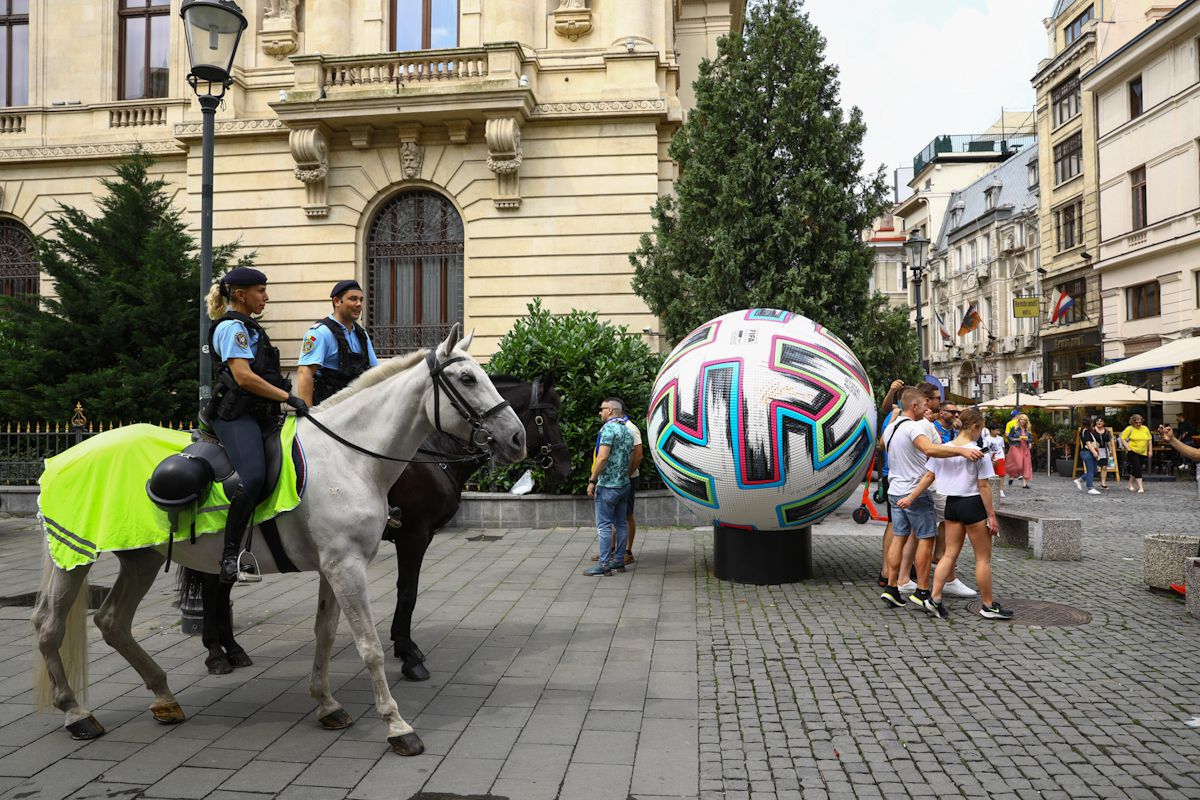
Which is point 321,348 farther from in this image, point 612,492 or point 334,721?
point 612,492

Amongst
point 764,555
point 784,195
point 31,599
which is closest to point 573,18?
point 784,195

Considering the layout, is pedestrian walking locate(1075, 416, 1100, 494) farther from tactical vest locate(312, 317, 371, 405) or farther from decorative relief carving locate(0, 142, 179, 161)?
decorative relief carving locate(0, 142, 179, 161)

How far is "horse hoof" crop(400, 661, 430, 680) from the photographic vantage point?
228 inches

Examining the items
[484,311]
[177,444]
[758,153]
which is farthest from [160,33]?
[177,444]

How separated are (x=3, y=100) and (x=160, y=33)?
4664 millimetres

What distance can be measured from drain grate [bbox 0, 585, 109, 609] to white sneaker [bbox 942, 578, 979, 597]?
27.2ft

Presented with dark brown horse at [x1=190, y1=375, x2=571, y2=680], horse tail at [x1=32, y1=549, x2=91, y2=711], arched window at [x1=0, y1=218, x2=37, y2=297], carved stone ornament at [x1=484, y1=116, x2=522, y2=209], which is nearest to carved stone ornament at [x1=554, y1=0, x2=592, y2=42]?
carved stone ornament at [x1=484, y1=116, x2=522, y2=209]

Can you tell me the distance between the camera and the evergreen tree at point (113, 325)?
15.6m

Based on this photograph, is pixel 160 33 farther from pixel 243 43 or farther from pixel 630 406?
pixel 630 406

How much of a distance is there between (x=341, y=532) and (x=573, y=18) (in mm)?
17481

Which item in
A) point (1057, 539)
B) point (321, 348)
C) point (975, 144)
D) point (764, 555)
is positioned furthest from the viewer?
point (975, 144)

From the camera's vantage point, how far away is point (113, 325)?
16188mm

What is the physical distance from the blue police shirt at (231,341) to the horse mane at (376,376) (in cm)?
54

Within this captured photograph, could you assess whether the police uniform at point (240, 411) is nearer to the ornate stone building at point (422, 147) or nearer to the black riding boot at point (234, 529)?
the black riding boot at point (234, 529)
